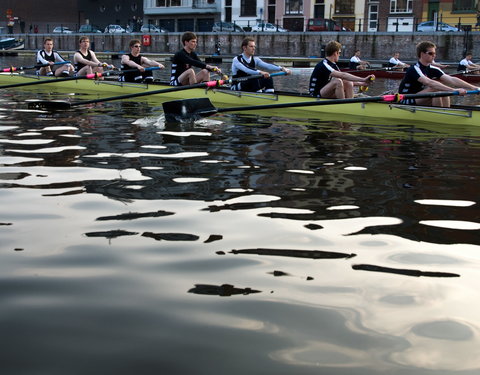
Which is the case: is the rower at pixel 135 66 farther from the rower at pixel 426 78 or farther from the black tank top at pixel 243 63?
the rower at pixel 426 78

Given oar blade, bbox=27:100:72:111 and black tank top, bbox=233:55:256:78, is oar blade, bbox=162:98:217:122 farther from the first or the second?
oar blade, bbox=27:100:72:111

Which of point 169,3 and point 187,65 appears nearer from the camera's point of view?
point 187,65

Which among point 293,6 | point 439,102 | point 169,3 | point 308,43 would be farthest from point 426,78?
point 169,3

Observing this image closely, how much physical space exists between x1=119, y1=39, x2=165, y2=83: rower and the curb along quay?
23445 millimetres

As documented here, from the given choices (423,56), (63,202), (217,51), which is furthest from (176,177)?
(217,51)

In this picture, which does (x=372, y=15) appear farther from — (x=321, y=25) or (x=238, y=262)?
(x=238, y=262)

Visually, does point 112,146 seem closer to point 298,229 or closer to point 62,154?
point 62,154

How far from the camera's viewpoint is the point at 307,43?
1783 inches

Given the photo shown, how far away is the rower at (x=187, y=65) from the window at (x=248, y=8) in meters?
44.2

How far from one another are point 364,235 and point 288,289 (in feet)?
4.30

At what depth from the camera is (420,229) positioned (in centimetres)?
502

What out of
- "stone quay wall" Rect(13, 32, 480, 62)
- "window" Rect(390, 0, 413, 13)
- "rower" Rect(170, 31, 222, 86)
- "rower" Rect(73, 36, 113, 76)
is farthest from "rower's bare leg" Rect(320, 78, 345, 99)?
"window" Rect(390, 0, 413, 13)

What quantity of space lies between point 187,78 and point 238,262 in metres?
11.4

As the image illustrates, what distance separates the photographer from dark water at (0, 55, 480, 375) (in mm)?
2998
